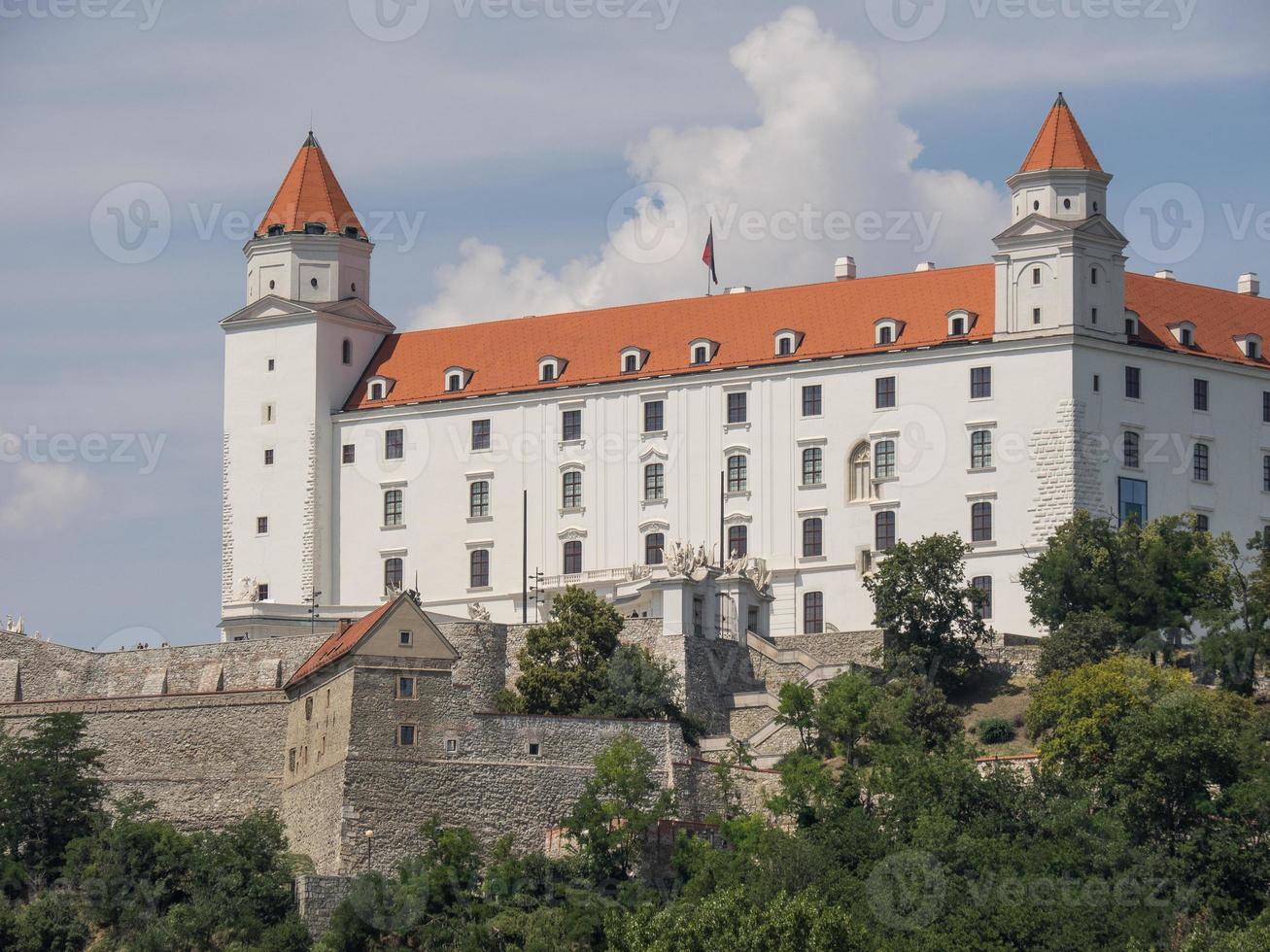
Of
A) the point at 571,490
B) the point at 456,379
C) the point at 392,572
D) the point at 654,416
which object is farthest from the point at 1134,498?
the point at 392,572

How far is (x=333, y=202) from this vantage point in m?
96.1

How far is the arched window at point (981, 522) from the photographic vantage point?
3386 inches

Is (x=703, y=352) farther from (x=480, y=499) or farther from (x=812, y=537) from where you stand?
(x=480, y=499)

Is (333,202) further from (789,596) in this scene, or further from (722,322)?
(789,596)

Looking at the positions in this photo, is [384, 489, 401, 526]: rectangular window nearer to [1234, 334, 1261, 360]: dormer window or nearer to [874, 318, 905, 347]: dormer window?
[874, 318, 905, 347]: dormer window

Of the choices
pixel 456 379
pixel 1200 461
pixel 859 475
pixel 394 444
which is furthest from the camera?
pixel 456 379

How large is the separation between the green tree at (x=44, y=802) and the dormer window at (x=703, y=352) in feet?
75.1

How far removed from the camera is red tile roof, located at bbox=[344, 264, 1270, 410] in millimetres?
89250

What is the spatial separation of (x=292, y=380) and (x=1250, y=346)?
26601 millimetres

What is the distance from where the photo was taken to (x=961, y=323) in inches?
3455

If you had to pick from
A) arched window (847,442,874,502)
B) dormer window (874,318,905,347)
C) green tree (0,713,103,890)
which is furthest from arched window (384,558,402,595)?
green tree (0,713,103,890)

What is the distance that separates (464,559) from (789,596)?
31.3 ft

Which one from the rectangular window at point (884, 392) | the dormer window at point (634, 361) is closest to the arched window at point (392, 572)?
the dormer window at point (634, 361)

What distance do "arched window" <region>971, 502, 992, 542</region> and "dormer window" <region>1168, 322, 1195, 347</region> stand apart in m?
7.46
